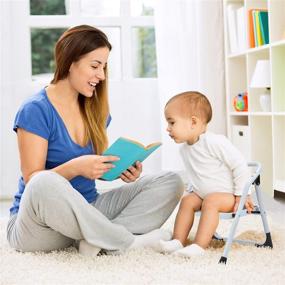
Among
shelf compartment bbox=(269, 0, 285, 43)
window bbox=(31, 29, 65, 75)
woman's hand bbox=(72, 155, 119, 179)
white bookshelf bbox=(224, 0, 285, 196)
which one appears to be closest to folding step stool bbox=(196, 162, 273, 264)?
woman's hand bbox=(72, 155, 119, 179)

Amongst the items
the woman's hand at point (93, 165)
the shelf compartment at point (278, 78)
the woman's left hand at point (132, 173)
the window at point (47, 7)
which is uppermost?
the window at point (47, 7)

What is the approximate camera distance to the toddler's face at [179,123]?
1.92 m

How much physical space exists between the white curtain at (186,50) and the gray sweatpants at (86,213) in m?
1.64

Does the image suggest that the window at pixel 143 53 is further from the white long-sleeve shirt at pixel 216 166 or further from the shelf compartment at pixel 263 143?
the white long-sleeve shirt at pixel 216 166

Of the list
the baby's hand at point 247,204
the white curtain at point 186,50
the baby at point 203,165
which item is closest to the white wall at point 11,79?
the white curtain at point 186,50

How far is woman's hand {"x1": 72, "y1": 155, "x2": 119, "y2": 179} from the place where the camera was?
1.76 meters

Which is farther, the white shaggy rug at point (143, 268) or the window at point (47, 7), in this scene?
the window at point (47, 7)

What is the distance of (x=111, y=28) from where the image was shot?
3885 millimetres

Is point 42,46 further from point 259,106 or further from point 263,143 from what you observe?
point 263,143

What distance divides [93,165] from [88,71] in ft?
1.15

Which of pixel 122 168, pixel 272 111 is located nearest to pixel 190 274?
pixel 122 168

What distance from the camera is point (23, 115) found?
6.11 ft

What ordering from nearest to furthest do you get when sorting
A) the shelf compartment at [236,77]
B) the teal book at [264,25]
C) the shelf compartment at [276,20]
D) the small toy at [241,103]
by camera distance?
1. the shelf compartment at [276,20]
2. the teal book at [264,25]
3. the small toy at [241,103]
4. the shelf compartment at [236,77]

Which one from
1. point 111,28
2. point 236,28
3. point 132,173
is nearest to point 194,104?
point 132,173
